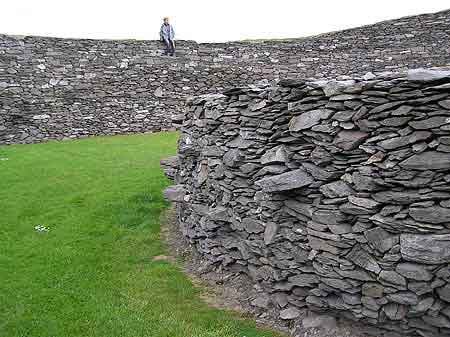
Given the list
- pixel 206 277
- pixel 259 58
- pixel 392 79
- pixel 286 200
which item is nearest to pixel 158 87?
pixel 259 58

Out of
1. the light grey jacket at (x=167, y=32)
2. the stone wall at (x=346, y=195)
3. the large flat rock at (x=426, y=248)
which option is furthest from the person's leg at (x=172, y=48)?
the large flat rock at (x=426, y=248)

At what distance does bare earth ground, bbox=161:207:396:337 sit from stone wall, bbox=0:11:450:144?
1366cm

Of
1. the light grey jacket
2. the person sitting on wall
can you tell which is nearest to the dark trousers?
the person sitting on wall

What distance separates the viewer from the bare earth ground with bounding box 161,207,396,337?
648cm

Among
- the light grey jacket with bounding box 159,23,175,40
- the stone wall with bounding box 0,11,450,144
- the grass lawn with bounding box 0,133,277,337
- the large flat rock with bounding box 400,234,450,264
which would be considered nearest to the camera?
the large flat rock with bounding box 400,234,450,264

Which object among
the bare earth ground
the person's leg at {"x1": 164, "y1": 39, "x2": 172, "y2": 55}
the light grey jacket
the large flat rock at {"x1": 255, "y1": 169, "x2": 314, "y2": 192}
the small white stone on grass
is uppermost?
the light grey jacket

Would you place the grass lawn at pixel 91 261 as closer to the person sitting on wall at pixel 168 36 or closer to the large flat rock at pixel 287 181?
the large flat rock at pixel 287 181

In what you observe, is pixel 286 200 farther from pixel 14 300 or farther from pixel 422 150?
pixel 14 300

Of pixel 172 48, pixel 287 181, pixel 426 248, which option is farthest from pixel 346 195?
pixel 172 48

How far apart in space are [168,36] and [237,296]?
1883 cm

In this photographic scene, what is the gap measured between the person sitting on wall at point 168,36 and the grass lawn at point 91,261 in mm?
9435

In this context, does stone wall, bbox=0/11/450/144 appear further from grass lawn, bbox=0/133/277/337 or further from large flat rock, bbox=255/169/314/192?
large flat rock, bbox=255/169/314/192

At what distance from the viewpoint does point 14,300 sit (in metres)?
8.03

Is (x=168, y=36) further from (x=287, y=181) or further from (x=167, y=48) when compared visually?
(x=287, y=181)
